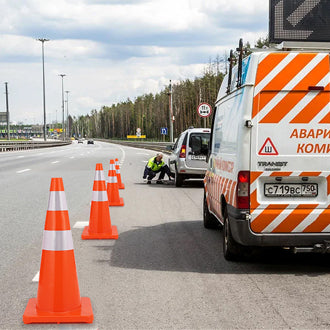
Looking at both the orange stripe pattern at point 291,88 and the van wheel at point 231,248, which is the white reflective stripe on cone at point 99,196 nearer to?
the van wheel at point 231,248

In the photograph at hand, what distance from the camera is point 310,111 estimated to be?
596 centimetres

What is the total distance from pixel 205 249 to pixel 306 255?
122 centimetres

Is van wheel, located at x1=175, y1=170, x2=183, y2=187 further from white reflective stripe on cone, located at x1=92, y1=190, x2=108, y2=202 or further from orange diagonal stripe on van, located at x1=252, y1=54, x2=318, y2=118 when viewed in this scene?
orange diagonal stripe on van, located at x1=252, y1=54, x2=318, y2=118

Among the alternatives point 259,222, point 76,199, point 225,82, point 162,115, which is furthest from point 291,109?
point 162,115

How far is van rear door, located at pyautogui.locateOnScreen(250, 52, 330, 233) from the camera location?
5.94 metres

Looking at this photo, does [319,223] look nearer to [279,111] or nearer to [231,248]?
[231,248]

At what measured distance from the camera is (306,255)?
278 inches

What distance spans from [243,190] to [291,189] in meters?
0.49

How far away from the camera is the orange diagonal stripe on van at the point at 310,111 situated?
5.96 m

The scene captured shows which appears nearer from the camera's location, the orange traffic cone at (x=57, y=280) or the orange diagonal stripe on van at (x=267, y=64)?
the orange traffic cone at (x=57, y=280)

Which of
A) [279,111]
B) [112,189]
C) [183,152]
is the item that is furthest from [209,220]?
[183,152]

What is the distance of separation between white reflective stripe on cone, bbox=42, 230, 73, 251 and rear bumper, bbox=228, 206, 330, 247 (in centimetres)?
198

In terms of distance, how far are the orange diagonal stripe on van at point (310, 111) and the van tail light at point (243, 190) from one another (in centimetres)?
71

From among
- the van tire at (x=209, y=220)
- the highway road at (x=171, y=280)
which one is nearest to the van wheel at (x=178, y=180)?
the highway road at (x=171, y=280)
